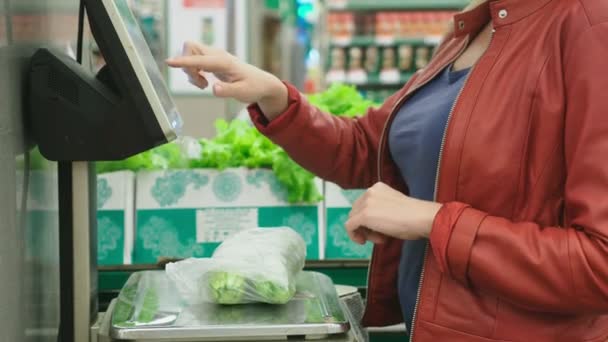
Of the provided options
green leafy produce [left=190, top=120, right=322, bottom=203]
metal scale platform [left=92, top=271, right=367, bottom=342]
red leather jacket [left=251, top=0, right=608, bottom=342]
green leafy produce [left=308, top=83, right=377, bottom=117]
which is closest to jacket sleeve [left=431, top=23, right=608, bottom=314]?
red leather jacket [left=251, top=0, right=608, bottom=342]

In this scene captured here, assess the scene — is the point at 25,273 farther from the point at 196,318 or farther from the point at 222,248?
the point at 222,248

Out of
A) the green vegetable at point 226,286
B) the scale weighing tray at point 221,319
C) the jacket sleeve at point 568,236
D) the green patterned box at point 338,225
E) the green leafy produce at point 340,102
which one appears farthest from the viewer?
the green leafy produce at point 340,102

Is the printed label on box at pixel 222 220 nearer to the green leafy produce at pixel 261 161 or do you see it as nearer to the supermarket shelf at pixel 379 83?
the green leafy produce at pixel 261 161

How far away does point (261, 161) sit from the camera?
2.47 meters

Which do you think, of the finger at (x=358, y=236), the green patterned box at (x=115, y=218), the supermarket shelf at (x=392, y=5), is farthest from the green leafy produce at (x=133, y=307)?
the supermarket shelf at (x=392, y=5)

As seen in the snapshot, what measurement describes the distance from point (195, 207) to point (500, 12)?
1240mm

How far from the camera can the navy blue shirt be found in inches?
60.7

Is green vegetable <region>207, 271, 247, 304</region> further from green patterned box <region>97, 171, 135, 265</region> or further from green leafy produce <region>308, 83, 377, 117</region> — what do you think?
green leafy produce <region>308, 83, 377, 117</region>

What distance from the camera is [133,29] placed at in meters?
1.46

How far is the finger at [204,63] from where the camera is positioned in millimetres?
1584

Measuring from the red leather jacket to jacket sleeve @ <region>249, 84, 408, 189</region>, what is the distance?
0.50 meters

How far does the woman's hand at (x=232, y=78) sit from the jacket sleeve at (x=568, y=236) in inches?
22.0

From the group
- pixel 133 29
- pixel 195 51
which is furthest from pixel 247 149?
pixel 133 29

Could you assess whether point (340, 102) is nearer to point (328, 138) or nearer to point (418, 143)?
point (328, 138)
